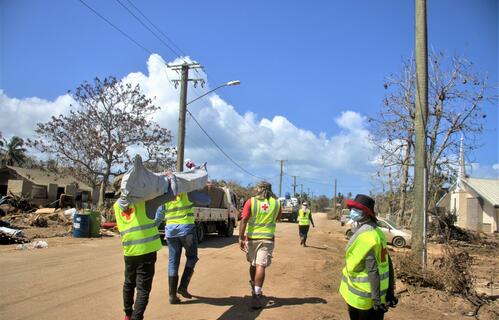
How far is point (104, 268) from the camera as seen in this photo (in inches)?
418

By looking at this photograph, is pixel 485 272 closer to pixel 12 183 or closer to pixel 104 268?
pixel 104 268

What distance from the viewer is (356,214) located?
14.9 ft

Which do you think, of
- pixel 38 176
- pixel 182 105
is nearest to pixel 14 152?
pixel 38 176

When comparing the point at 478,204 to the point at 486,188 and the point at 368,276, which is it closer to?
the point at 486,188

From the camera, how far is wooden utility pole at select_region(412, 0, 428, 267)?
9320 mm

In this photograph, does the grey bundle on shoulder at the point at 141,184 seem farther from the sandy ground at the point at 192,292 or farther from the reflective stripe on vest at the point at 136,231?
the sandy ground at the point at 192,292

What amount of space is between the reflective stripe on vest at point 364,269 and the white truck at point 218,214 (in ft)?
43.0

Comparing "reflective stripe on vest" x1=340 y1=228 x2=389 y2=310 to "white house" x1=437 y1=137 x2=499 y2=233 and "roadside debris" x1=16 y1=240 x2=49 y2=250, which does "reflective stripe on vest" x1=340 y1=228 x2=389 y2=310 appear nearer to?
"roadside debris" x1=16 y1=240 x2=49 y2=250

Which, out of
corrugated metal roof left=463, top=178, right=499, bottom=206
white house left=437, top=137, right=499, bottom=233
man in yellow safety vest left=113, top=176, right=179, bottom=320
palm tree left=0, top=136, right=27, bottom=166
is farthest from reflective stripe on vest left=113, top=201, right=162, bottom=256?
palm tree left=0, top=136, right=27, bottom=166

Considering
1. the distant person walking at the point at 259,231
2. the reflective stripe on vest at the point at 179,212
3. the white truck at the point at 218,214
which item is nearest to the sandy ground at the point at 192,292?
the distant person walking at the point at 259,231

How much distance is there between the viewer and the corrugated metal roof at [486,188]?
3701 cm

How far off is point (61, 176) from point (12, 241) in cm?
3040

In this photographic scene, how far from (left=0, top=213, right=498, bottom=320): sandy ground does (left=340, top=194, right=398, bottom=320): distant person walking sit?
8.35 ft

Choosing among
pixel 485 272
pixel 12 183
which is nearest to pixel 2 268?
pixel 485 272
